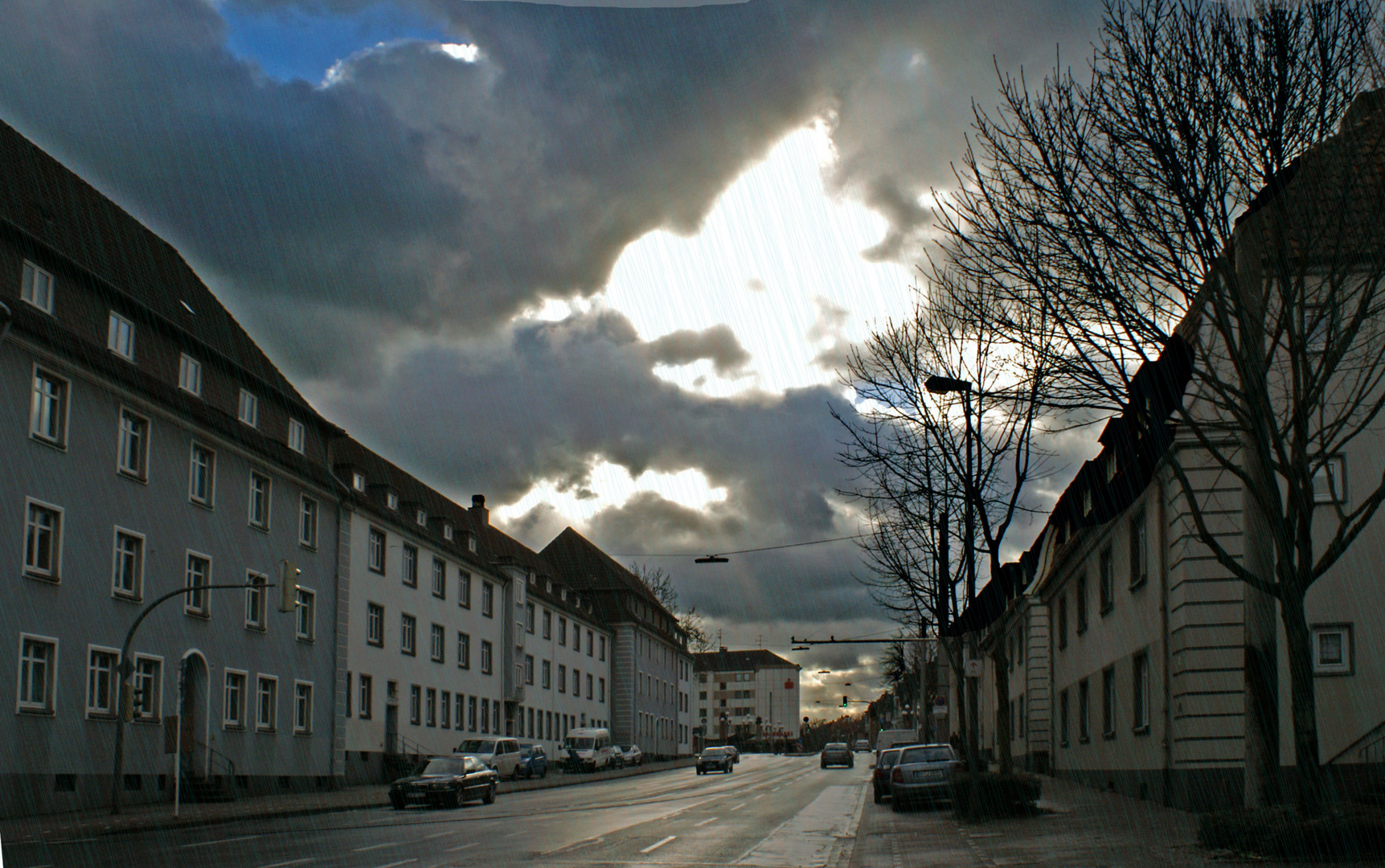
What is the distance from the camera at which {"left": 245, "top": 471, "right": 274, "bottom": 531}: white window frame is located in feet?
123

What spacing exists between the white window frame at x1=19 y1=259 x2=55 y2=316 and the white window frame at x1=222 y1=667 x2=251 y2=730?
12301 millimetres

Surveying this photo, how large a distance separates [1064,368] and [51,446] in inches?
916

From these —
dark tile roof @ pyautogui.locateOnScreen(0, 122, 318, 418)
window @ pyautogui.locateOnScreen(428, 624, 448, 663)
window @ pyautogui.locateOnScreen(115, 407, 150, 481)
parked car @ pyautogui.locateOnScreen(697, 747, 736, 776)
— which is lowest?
parked car @ pyautogui.locateOnScreen(697, 747, 736, 776)

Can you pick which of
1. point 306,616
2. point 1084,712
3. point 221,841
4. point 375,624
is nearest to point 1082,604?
point 1084,712

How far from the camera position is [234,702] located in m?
36.2

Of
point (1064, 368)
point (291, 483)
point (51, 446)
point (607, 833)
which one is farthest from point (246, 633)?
point (1064, 368)

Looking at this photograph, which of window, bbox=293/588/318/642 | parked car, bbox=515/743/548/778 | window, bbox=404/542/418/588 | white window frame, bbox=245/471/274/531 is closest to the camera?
white window frame, bbox=245/471/274/531

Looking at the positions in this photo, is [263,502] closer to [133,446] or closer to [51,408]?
[133,446]

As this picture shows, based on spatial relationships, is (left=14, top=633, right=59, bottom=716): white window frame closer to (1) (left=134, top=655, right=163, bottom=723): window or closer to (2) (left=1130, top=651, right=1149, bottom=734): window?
(1) (left=134, top=655, right=163, bottom=723): window

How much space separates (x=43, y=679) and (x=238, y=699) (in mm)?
9398

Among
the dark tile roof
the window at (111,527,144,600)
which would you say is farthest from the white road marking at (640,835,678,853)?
the dark tile roof

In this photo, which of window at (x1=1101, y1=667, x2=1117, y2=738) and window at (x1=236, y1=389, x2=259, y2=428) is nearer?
window at (x1=1101, y1=667, x2=1117, y2=738)

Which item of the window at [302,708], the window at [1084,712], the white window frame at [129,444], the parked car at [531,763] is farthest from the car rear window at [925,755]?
the parked car at [531,763]

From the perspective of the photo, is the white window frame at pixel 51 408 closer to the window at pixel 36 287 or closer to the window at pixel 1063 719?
the window at pixel 36 287
